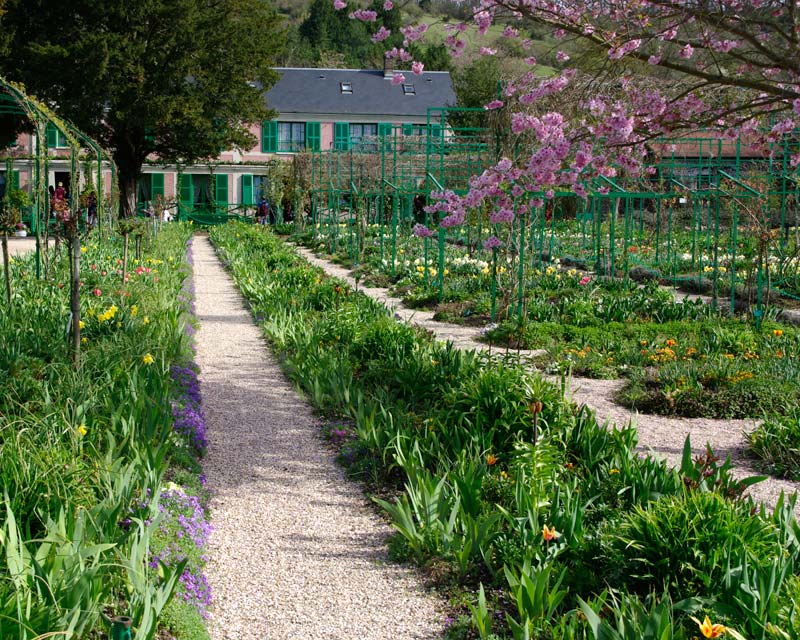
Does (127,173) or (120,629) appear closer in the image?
(120,629)

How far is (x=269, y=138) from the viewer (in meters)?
41.8

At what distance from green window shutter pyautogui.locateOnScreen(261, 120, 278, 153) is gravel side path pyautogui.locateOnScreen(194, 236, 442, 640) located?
36518 mm

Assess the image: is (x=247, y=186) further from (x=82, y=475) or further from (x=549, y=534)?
(x=549, y=534)

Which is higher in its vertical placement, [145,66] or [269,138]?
[145,66]

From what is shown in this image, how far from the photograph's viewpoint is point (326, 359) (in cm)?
650

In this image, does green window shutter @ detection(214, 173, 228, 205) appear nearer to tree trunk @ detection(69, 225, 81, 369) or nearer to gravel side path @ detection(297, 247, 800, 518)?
gravel side path @ detection(297, 247, 800, 518)

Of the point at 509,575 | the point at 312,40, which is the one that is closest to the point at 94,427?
the point at 509,575

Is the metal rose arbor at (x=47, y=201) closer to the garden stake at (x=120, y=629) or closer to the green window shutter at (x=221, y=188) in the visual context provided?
the garden stake at (x=120, y=629)

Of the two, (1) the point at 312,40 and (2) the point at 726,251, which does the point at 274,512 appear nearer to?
(2) the point at 726,251

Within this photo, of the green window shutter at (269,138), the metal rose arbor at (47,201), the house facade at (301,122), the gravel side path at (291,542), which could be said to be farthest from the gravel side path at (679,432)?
the green window shutter at (269,138)

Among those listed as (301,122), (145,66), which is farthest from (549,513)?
(301,122)

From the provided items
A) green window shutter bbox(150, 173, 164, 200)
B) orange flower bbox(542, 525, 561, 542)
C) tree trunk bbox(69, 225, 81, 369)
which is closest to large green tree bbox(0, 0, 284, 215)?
green window shutter bbox(150, 173, 164, 200)

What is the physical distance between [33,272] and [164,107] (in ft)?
53.5

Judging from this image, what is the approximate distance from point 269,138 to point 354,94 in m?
4.79
